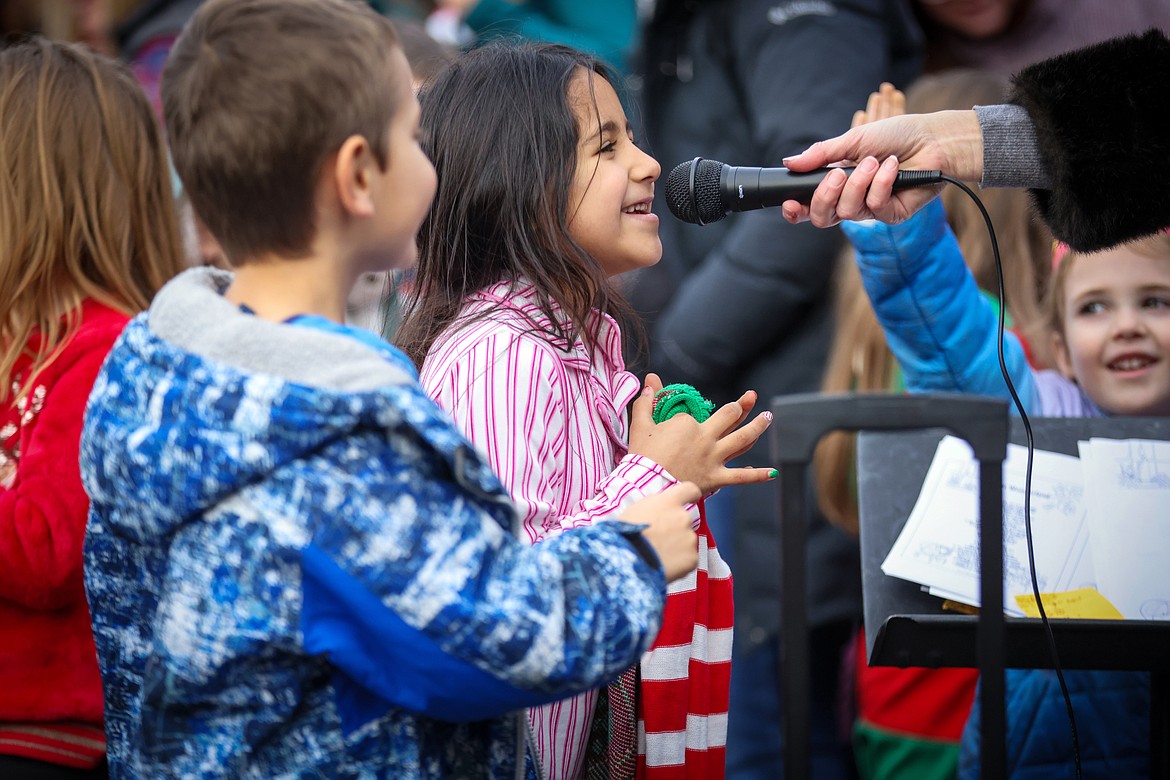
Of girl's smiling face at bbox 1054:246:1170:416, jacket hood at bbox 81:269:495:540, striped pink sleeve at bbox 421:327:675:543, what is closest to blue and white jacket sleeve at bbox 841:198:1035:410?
girl's smiling face at bbox 1054:246:1170:416

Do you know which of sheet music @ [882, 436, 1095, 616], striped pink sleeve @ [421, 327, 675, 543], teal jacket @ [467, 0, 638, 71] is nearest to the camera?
striped pink sleeve @ [421, 327, 675, 543]

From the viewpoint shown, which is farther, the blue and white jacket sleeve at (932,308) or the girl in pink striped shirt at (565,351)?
the blue and white jacket sleeve at (932,308)

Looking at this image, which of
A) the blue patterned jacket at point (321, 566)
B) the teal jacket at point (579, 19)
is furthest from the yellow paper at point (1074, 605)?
the teal jacket at point (579, 19)

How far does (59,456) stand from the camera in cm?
171

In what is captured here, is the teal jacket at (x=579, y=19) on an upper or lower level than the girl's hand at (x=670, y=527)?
upper

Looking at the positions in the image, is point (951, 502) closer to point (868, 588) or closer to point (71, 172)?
point (868, 588)

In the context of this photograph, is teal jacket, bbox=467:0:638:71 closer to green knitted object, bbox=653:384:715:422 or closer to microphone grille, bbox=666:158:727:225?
microphone grille, bbox=666:158:727:225

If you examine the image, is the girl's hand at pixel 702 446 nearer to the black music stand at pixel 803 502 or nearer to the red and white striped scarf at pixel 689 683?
the red and white striped scarf at pixel 689 683

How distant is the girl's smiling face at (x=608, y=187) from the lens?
170 cm

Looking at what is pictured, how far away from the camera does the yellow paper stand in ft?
5.80

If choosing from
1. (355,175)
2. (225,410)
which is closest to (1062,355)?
(355,175)

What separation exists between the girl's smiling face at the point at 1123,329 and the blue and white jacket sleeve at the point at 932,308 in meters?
0.13

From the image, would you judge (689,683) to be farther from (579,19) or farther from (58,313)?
(579,19)

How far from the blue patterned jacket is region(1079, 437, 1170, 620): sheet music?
3.09 ft
